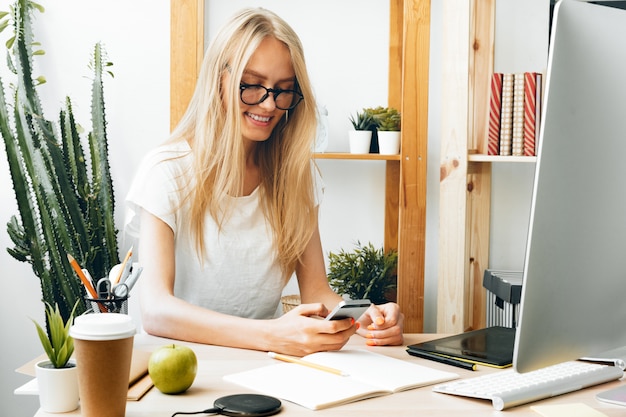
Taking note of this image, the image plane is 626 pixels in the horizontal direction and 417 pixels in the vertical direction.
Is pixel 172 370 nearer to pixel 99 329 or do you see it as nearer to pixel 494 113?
pixel 99 329

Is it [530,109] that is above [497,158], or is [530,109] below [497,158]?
above

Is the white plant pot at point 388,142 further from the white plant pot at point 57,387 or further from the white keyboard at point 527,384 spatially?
the white plant pot at point 57,387

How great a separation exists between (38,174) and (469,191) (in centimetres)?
157

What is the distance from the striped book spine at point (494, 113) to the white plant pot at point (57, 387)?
6.17 ft

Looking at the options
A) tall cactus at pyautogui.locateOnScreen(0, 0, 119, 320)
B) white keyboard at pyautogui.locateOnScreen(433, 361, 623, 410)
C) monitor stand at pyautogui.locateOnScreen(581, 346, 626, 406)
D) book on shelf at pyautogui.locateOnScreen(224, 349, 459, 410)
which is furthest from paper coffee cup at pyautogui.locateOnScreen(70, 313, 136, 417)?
tall cactus at pyautogui.locateOnScreen(0, 0, 119, 320)

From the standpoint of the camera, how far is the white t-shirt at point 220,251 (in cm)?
190

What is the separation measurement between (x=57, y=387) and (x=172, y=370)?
0.58ft

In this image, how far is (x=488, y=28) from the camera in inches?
113

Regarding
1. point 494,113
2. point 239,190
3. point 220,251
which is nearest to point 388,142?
point 494,113

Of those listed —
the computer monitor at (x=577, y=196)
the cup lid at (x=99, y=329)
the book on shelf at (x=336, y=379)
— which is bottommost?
the book on shelf at (x=336, y=379)

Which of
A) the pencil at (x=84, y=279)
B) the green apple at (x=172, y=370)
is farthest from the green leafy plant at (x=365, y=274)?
the green apple at (x=172, y=370)

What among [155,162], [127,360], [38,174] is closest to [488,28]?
[155,162]

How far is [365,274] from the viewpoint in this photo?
2.74 m

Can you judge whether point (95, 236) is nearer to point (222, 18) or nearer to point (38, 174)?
point (38, 174)
